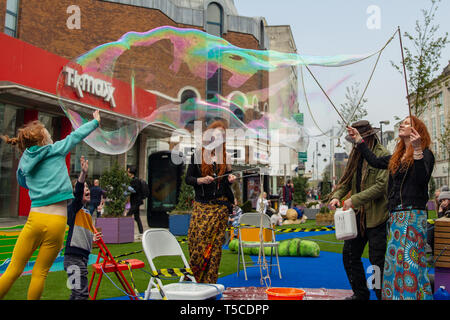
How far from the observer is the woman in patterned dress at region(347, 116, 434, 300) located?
3.32m

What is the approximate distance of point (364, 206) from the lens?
167 inches

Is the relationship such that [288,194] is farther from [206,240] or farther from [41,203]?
[41,203]

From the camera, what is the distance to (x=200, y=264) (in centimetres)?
430

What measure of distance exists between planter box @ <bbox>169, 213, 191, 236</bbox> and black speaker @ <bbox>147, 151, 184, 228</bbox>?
1.84 metres

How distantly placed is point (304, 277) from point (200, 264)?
2550 millimetres

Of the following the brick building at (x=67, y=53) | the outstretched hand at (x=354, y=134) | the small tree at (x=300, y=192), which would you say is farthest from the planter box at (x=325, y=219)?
the outstretched hand at (x=354, y=134)

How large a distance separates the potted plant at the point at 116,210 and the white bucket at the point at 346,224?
7.43 m

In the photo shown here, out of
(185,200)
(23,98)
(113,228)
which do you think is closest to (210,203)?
(113,228)

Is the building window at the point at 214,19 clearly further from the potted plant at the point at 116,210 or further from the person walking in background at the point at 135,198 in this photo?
the potted plant at the point at 116,210

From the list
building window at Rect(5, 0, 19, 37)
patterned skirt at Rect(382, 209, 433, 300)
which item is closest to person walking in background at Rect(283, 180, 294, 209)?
building window at Rect(5, 0, 19, 37)

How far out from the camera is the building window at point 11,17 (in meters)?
17.0

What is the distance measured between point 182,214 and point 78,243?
30.0 feet

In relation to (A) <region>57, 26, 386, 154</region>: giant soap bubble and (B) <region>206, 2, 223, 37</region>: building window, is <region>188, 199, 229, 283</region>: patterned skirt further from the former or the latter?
(B) <region>206, 2, 223, 37</region>: building window
